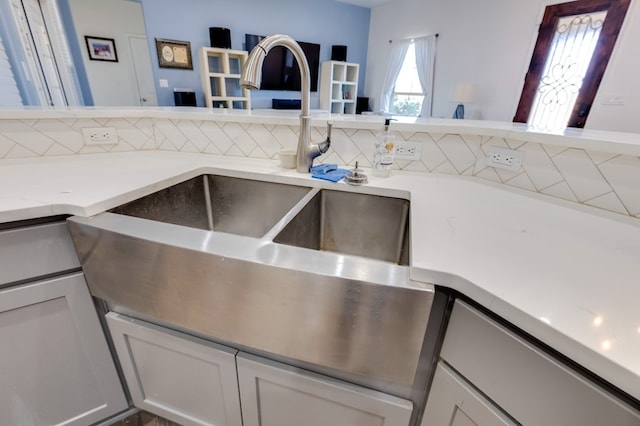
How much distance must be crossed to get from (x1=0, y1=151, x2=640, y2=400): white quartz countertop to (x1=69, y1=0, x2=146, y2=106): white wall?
3305mm

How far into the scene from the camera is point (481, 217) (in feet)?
2.15

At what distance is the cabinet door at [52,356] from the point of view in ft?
2.18

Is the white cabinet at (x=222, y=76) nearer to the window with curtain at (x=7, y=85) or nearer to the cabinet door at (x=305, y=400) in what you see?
the window with curtain at (x=7, y=85)

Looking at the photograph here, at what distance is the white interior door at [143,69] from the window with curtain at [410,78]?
12.8ft

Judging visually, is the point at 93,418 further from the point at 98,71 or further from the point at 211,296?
the point at 98,71

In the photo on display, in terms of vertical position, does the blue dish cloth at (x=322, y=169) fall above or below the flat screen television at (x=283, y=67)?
below

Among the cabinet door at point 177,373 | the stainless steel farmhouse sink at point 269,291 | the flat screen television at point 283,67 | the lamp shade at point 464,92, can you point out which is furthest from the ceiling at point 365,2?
the cabinet door at point 177,373

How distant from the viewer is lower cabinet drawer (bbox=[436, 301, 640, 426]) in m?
0.34

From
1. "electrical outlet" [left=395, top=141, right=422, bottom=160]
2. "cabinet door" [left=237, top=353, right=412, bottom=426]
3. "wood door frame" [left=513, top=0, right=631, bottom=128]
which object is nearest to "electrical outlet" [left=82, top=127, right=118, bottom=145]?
"cabinet door" [left=237, top=353, right=412, bottom=426]

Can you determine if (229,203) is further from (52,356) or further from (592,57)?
(592,57)

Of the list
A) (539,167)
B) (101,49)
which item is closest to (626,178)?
(539,167)

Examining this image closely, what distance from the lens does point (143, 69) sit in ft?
11.7

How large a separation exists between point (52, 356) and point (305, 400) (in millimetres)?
712

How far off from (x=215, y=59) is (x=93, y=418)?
14.2 ft
